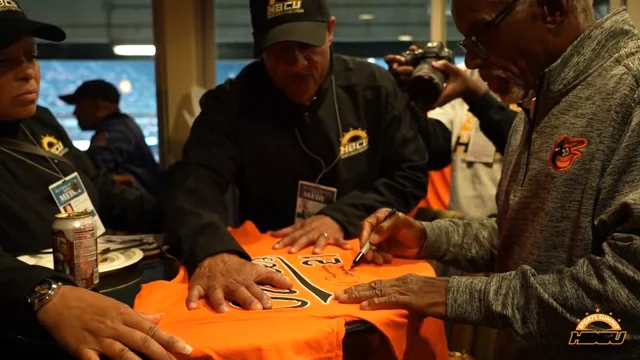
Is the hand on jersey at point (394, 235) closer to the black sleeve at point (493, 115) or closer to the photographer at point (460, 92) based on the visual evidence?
the photographer at point (460, 92)

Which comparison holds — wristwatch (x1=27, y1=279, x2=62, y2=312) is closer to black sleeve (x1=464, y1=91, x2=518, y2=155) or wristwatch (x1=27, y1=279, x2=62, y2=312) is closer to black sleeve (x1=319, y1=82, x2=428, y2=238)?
black sleeve (x1=319, y1=82, x2=428, y2=238)

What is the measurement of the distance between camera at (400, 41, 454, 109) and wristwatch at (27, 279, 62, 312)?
1.06 meters

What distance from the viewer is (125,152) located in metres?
3.31

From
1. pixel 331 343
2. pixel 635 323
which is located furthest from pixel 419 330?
pixel 635 323

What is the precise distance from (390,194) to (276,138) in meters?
0.38

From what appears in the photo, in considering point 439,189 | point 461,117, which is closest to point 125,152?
point 439,189

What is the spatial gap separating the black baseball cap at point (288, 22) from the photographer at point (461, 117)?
10.2 inches

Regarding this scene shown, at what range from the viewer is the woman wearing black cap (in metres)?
0.94

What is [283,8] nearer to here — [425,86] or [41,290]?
[425,86]

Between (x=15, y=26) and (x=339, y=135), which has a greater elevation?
(x=15, y=26)

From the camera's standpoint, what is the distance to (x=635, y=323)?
938mm

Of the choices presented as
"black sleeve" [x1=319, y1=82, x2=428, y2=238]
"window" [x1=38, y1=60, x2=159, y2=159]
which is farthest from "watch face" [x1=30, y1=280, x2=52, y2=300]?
"window" [x1=38, y1=60, x2=159, y2=159]

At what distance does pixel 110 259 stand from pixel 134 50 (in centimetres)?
243

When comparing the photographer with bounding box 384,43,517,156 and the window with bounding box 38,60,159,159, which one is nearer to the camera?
the photographer with bounding box 384,43,517,156
